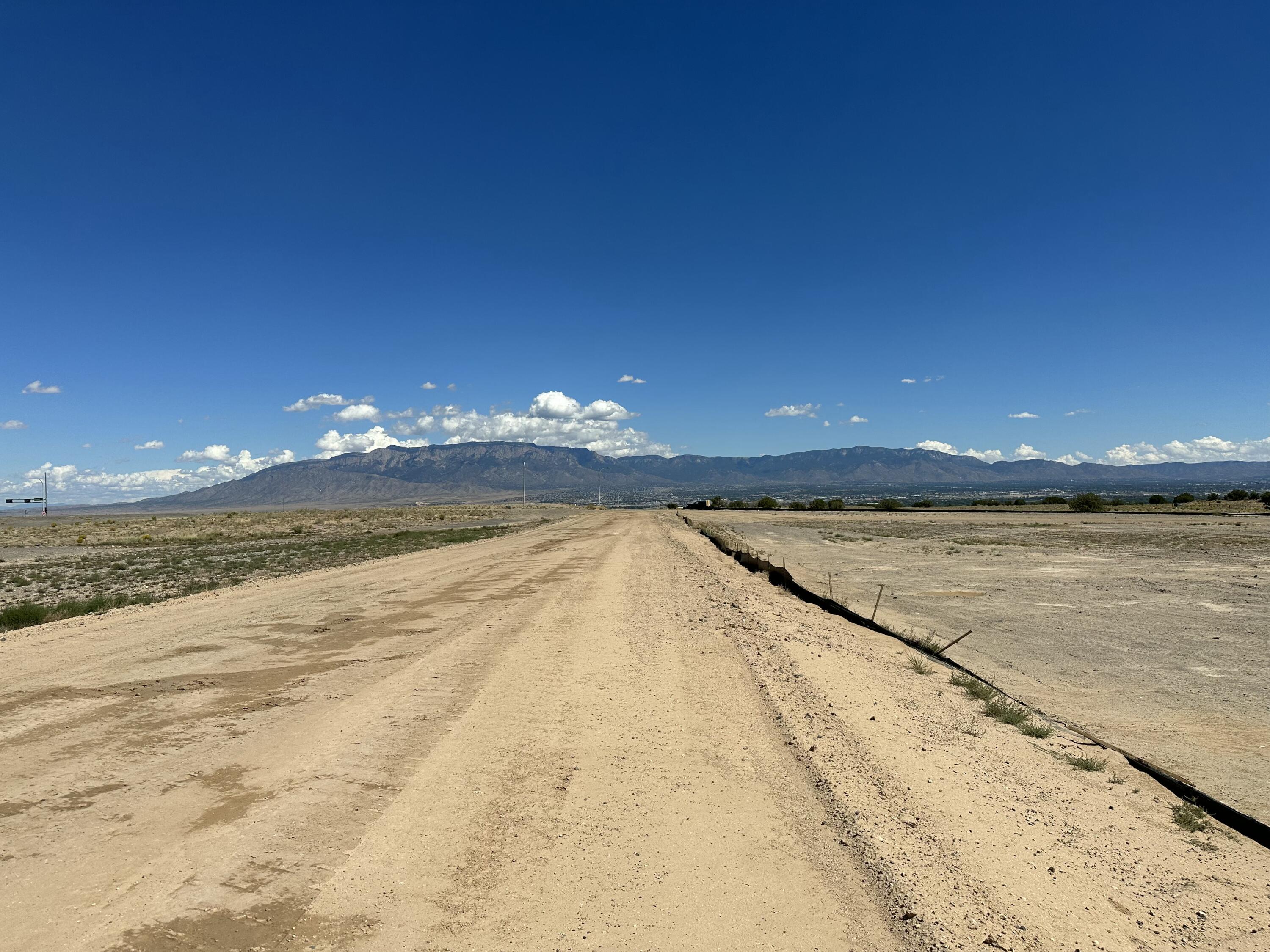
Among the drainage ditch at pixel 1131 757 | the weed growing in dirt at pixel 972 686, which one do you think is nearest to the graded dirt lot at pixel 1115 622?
the drainage ditch at pixel 1131 757

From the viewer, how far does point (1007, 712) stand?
9406 millimetres

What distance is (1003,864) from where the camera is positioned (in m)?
5.38

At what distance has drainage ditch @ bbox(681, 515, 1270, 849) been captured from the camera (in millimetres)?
6211

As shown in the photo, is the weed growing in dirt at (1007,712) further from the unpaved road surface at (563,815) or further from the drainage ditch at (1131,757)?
the unpaved road surface at (563,815)

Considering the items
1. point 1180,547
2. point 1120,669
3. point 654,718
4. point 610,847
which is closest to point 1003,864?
point 610,847

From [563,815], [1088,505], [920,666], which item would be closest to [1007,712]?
[920,666]

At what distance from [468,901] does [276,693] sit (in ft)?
21.5

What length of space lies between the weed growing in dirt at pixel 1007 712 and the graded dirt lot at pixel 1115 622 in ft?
2.47

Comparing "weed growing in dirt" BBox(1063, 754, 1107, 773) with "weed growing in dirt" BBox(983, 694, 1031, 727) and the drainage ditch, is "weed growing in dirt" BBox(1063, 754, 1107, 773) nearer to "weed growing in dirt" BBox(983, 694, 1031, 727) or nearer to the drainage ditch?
the drainage ditch

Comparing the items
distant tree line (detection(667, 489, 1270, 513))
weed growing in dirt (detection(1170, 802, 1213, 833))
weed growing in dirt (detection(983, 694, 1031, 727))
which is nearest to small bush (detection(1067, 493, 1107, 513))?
distant tree line (detection(667, 489, 1270, 513))

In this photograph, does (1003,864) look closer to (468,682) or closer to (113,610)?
(468,682)

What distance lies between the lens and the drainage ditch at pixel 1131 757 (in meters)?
6.21

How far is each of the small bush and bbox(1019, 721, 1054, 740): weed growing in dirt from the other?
83738 millimetres

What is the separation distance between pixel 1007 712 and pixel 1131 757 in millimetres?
1633
